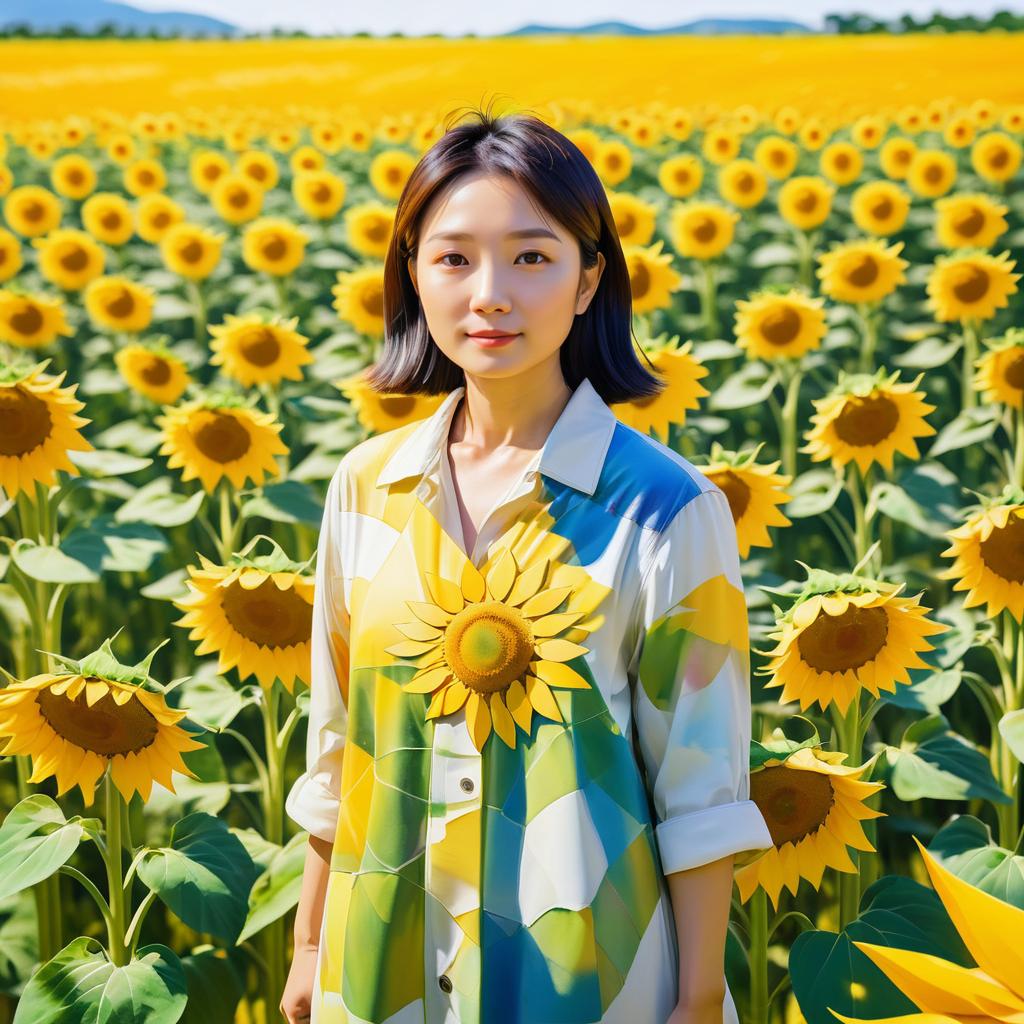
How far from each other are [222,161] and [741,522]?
3.95 m

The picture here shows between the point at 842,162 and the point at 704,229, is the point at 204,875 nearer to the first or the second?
the point at 704,229

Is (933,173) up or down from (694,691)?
down

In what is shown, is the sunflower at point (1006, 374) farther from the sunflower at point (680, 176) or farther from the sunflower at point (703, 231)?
the sunflower at point (680, 176)

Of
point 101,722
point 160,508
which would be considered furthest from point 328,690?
point 160,508

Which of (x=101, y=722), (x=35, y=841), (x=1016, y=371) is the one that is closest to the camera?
(x=101, y=722)

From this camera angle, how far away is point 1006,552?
2094mm

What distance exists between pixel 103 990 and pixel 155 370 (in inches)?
85.4

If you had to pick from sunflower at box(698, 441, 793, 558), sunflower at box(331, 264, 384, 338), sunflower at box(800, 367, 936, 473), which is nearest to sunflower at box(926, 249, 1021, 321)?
sunflower at box(800, 367, 936, 473)

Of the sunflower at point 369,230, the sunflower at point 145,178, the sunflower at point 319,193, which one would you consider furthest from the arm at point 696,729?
the sunflower at point 145,178

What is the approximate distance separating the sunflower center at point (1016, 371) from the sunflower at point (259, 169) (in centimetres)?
334

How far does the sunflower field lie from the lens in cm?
168

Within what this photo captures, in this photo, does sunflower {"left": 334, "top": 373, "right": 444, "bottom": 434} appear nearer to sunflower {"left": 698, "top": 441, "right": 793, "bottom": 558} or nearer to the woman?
sunflower {"left": 698, "top": 441, "right": 793, "bottom": 558}

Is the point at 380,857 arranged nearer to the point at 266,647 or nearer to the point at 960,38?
the point at 266,647

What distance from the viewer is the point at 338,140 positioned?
260 inches
